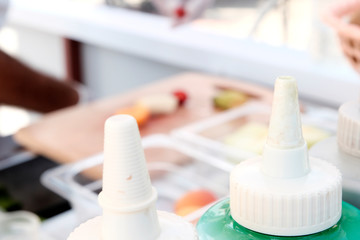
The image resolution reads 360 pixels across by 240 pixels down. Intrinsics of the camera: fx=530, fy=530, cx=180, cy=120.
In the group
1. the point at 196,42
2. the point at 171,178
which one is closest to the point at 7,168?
the point at 171,178

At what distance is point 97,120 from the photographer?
3.27ft

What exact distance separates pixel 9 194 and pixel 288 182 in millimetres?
782

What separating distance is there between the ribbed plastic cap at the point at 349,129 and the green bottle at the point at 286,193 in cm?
5

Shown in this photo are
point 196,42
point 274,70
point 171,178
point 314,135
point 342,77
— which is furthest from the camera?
point 196,42

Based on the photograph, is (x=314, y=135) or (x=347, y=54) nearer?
(x=347, y=54)

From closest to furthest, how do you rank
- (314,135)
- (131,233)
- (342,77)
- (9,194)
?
(131,233), (314,135), (9,194), (342,77)

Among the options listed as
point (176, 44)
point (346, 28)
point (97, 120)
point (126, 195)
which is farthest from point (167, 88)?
point (126, 195)

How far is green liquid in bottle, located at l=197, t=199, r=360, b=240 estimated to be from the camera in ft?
0.85

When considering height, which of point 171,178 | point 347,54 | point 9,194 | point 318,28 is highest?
point 347,54

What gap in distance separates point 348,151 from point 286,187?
0.26 feet

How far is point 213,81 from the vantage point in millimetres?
1166

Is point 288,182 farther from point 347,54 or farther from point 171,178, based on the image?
point 171,178

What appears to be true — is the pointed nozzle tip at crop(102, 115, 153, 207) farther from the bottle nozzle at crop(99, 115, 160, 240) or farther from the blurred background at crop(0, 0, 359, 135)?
the blurred background at crop(0, 0, 359, 135)

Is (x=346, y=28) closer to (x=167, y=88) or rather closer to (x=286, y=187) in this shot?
(x=286, y=187)
